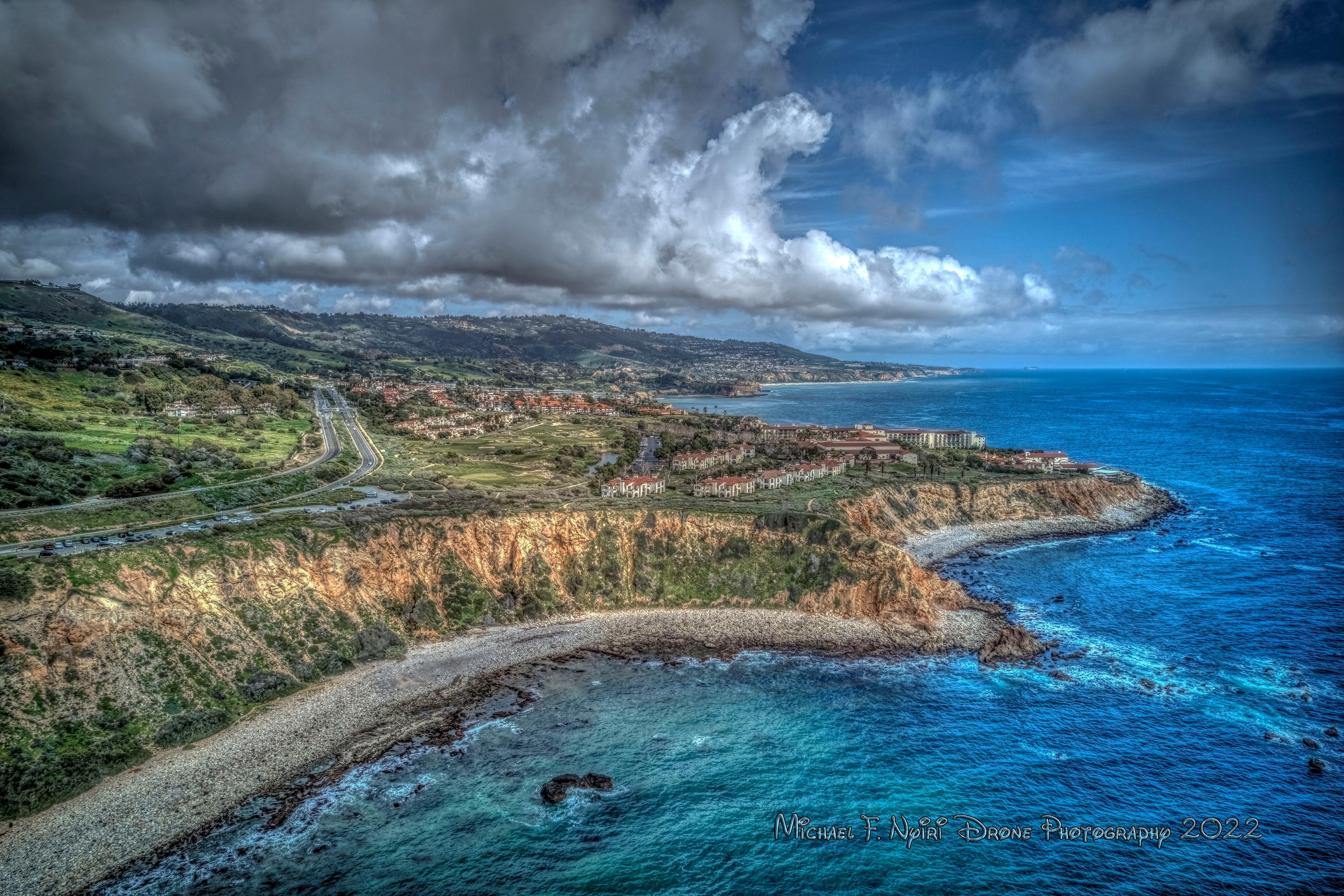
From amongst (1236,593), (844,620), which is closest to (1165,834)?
(844,620)

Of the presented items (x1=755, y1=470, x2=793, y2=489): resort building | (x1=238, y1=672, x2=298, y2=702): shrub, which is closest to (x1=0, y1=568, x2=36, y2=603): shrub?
(x1=238, y1=672, x2=298, y2=702): shrub

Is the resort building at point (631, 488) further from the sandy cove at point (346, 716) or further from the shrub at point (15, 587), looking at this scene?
the shrub at point (15, 587)

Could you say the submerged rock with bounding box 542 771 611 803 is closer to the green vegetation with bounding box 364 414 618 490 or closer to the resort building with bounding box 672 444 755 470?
the green vegetation with bounding box 364 414 618 490

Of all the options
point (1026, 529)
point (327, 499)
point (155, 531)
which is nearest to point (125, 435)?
point (327, 499)

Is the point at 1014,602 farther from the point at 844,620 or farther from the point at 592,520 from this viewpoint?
the point at 592,520

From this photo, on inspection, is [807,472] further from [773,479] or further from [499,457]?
[499,457]

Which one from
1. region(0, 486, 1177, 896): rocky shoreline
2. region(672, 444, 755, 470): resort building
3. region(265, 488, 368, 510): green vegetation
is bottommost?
region(0, 486, 1177, 896): rocky shoreline

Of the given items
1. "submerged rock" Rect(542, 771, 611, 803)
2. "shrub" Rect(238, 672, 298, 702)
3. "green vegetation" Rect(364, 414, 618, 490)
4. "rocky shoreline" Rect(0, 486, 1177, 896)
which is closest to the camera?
"rocky shoreline" Rect(0, 486, 1177, 896)

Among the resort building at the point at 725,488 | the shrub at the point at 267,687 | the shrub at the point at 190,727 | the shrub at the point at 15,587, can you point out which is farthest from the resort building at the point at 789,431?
the shrub at the point at 15,587
